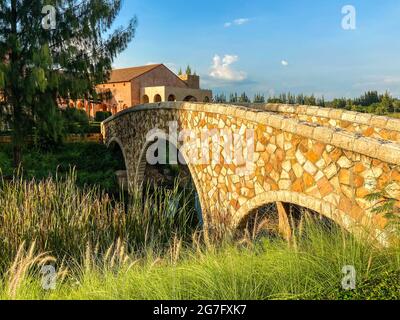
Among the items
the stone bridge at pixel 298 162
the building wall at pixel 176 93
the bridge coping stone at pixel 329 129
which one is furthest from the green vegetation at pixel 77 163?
the building wall at pixel 176 93

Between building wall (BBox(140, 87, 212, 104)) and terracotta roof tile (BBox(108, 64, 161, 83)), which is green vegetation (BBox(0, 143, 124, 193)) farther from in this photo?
terracotta roof tile (BBox(108, 64, 161, 83))

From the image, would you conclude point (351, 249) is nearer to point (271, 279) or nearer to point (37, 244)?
point (271, 279)

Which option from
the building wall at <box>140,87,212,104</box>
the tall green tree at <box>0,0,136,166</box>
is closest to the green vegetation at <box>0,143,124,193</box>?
the tall green tree at <box>0,0,136,166</box>

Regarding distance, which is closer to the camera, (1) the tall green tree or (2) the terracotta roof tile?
(1) the tall green tree

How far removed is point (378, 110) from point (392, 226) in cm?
3858

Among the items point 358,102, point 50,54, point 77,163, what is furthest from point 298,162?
point 358,102

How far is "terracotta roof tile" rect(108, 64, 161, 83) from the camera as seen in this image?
35678 millimetres

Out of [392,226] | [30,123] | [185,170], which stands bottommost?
[185,170]

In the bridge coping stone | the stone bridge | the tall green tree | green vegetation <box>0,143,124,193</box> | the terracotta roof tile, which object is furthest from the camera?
the terracotta roof tile

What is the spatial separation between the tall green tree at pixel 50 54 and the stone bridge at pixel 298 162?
456cm

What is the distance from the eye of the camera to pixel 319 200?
588 centimetres

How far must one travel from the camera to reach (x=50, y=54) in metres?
14.0

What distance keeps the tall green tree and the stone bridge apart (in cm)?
456
